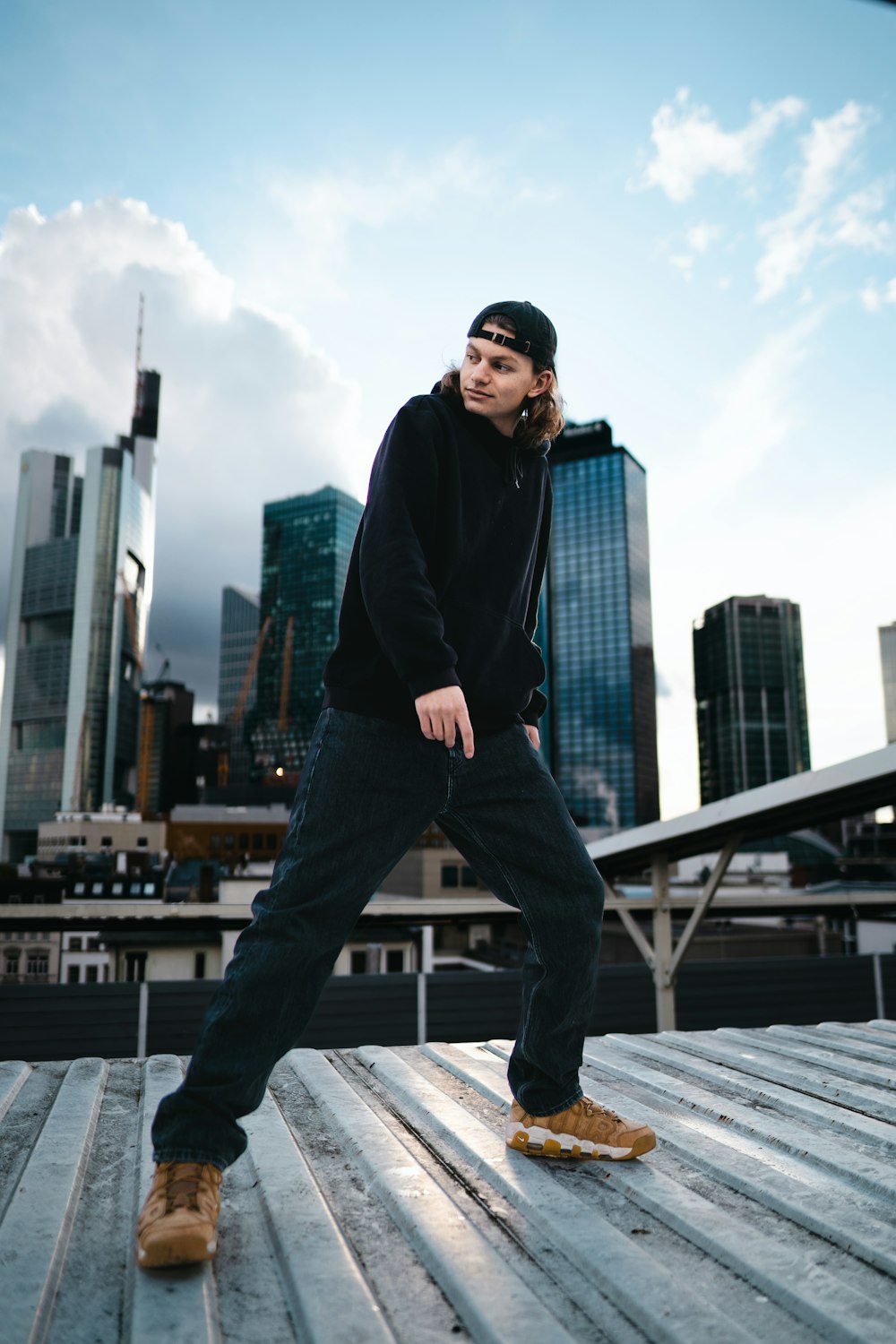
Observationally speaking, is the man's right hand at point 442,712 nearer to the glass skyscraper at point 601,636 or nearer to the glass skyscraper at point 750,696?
the glass skyscraper at point 601,636

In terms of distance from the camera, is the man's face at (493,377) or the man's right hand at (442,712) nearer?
the man's right hand at (442,712)

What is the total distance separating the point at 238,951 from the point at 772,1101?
1.22m

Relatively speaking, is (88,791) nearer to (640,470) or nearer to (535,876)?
(640,470)

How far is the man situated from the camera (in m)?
1.11

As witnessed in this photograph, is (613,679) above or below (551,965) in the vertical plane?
above

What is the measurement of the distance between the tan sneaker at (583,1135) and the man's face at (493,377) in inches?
45.9

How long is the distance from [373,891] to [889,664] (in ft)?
429

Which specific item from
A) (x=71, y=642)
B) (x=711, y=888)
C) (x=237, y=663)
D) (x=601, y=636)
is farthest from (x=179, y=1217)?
(x=237, y=663)

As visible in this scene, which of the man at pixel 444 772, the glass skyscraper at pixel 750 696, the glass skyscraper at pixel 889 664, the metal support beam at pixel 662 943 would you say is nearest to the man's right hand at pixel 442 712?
the man at pixel 444 772

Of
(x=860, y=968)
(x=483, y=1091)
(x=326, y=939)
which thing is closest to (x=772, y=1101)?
(x=483, y=1091)

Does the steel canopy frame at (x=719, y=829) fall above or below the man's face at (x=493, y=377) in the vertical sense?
below

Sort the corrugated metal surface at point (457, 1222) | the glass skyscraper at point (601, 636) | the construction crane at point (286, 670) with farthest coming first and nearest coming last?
the construction crane at point (286, 670) → the glass skyscraper at point (601, 636) → the corrugated metal surface at point (457, 1222)

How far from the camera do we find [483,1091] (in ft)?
5.74

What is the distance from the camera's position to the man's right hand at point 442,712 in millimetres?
1188
